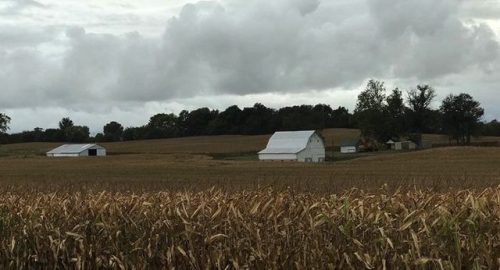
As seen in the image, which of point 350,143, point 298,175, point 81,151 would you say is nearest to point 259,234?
point 298,175

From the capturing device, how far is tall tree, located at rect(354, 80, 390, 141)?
138m

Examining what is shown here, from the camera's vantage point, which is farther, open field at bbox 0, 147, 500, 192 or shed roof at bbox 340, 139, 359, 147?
shed roof at bbox 340, 139, 359, 147

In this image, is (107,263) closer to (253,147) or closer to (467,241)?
(467,241)

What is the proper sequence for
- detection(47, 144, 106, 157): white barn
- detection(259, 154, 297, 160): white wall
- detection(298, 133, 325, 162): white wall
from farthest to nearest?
detection(47, 144, 106, 157): white barn → detection(259, 154, 297, 160): white wall → detection(298, 133, 325, 162): white wall

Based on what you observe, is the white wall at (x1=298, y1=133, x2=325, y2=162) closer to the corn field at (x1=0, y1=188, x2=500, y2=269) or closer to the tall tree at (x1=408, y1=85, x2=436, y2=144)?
the tall tree at (x1=408, y1=85, x2=436, y2=144)

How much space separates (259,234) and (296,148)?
10555 centimetres

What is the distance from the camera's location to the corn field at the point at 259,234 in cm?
534

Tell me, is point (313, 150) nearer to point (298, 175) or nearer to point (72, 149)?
point (72, 149)

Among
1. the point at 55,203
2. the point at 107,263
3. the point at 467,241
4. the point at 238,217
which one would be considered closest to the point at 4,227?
the point at 55,203

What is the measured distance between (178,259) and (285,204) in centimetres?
143

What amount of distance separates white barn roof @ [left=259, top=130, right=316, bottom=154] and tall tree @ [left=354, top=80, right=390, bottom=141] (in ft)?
98.4

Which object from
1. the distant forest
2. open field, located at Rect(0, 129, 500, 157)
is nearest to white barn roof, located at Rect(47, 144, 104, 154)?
open field, located at Rect(0, 129, 500, 157)

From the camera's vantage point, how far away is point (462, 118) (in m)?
136

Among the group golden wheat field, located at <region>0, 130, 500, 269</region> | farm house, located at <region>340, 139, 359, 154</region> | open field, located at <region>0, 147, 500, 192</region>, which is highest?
farm house, located at <region>340, 139, 359, 154</region>
